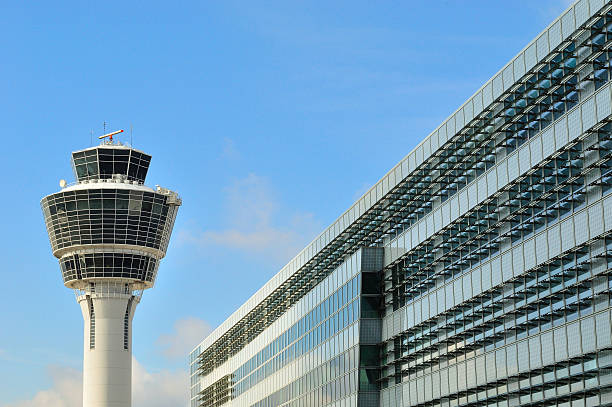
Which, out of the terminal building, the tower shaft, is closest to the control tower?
the tower shaft

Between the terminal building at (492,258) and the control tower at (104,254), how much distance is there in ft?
217

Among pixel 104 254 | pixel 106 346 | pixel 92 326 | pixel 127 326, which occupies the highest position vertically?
pixel 104 254

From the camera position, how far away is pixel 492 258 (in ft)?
193

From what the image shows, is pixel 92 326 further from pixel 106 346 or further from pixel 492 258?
pixel 492 258

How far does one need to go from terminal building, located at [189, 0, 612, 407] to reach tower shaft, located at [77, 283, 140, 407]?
216ft

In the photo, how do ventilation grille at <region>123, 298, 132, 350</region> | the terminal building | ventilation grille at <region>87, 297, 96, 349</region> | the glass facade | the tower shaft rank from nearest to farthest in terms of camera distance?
the terminal building < the tower shaft < ventilation grille at <region>87, 297, 96, 349</region> < ventilation grille at <region>123, 298, 132, 350</region> < the glass facade

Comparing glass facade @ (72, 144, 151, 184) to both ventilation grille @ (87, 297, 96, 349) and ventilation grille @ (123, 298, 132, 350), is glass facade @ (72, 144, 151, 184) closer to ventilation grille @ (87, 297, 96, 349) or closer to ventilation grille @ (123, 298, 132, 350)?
ventilation grille @ (87, 297, 96, 349)

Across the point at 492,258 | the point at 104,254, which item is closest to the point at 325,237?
the point at 492,258

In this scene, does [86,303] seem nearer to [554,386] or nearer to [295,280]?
[295,280]

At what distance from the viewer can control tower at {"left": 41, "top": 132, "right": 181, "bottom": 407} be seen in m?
150

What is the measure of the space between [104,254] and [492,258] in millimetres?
101431

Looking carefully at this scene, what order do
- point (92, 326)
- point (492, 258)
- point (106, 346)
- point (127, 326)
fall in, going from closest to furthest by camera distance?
point (492, 258), point (106, 346), point (92, 326), point (127, 326)

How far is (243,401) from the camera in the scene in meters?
116

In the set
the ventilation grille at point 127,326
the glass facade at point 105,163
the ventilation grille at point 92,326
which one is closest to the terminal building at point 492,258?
the ventilation grille at point 127,326
